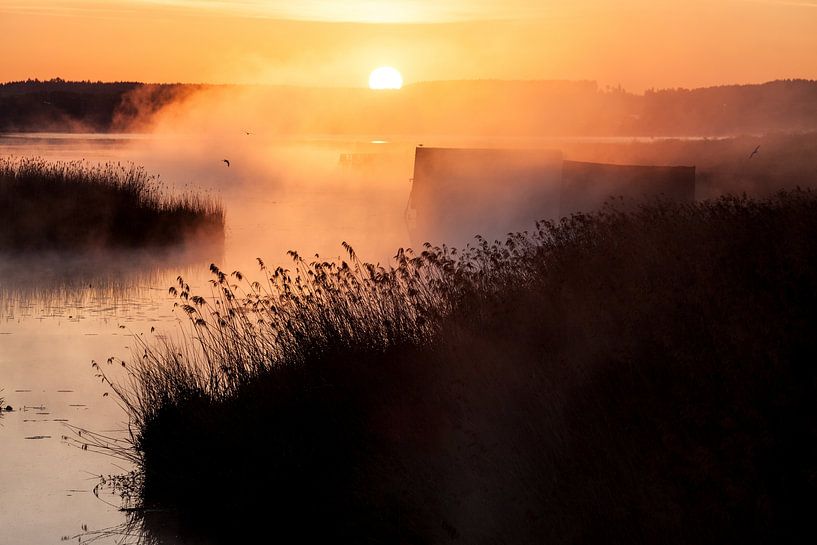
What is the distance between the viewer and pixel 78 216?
26.5 meters

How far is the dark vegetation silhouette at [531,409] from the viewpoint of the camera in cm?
560

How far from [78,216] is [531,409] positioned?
21638 mm

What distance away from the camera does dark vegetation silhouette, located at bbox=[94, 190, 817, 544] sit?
560 cm

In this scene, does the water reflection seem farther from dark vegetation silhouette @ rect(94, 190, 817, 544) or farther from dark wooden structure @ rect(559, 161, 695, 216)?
dark vegetation silhouette @ rect(94, 190, 817, 544)

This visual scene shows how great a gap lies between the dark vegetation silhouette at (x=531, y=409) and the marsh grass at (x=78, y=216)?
16992 mm

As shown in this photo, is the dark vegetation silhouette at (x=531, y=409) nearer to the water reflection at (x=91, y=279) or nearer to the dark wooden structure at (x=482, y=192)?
the water reflection at (x=91, y=279)

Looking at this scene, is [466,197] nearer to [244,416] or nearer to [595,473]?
[244,416]

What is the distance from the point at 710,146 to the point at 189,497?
46360 mm

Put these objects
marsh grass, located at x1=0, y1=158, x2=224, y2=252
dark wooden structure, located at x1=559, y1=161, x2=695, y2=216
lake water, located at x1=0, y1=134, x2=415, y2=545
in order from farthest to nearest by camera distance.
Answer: marsh grass, located at x1=0, y1=158, x2=224, y2=252 < dark wooden structure, located at x1=559, y1=161, x2=695, y2=216 < lake water, located at x1=0, y1=134, x2=415, y2=545

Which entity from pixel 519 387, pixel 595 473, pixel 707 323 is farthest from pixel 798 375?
pixel 519 387

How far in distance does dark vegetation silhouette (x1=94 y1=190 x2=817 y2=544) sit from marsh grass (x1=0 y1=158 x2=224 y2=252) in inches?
669

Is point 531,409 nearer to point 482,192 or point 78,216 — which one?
point 482,192

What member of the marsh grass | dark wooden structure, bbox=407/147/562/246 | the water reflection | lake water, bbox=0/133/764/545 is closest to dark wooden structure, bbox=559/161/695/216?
dark wooden structure, bbox=407/147/562/246

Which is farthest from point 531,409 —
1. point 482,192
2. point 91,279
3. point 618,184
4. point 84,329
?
point 482,192
